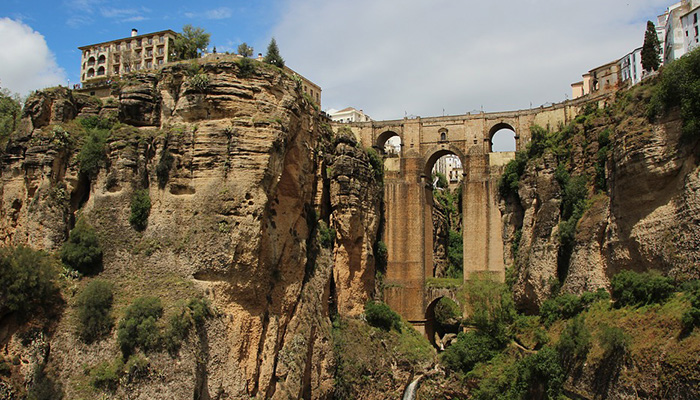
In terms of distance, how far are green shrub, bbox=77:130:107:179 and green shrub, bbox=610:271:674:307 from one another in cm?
2569

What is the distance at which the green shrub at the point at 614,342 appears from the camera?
1120 inches

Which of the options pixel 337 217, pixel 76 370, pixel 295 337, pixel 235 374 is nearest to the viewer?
pixel 76 370

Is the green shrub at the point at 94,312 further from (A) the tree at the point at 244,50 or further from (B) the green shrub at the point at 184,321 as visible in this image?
(A) the tree at the point at 244,50

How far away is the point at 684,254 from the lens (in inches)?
1129

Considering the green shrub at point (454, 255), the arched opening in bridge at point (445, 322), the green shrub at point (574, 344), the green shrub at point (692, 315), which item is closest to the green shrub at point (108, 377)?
the green shrub at point (574, 344)

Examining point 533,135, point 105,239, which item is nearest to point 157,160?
point 105,239

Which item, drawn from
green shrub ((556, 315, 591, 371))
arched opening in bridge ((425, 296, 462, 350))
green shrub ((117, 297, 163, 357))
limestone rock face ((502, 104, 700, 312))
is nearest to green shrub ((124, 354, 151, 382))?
green shrub ((117, 297, 163, 357))

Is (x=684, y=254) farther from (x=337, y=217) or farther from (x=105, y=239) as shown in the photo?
(x=105, y=239)

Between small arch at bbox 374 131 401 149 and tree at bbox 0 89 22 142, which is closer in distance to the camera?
tree at bbox 0 89 22 142

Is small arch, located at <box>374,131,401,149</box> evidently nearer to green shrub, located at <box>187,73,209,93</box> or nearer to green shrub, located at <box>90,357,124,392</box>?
green shrub, located at <box>187,73,209,93</box>

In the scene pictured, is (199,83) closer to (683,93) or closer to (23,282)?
(23,282)

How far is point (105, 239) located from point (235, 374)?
27.9ft

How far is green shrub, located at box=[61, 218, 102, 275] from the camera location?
28.1 meters

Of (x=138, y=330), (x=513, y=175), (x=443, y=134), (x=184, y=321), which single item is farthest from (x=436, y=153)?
(x=138, y=330)
